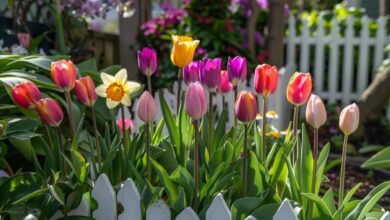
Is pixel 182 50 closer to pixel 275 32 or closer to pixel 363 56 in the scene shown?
pixel 275 32

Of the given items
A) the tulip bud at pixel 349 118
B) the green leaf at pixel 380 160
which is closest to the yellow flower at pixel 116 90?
the tulip bud at pixel 349 118

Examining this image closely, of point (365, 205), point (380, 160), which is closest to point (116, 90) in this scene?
point (365, 205)

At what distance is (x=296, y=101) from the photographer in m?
1.45

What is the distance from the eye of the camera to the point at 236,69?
1560 millimetres

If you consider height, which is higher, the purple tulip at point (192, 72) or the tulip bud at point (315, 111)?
the purple tulip at point (192, 72)

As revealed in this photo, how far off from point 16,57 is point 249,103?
1172 mm

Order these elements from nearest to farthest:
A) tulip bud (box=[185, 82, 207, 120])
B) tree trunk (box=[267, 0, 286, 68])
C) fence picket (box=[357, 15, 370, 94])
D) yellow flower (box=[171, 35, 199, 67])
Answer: tulip bud (box=[185, 82, 207, 120])
yellow flower (box=[171, 35, 199, 67])
tree trunk (box=[267, 0, 286, 68])
fence picket (box=[357, 15, 370, 94])

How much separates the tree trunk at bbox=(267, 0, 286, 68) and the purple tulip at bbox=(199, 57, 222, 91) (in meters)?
4.30

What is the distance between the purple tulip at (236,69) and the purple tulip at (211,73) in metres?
0.06

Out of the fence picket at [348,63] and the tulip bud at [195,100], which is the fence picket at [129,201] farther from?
the fence picket at [348,63]

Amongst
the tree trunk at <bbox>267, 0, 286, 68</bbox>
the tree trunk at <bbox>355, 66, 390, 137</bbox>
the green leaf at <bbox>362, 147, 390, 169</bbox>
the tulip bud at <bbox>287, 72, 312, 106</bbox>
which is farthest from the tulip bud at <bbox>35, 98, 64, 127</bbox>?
the tree trunk at <bbox>267, 0, 286, 68</bbox>

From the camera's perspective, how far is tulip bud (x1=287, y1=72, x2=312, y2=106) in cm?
142

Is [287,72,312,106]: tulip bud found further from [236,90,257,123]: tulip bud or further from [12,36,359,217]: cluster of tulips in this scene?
[236,90,257,123]: tulip bud

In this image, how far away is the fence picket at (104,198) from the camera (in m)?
1.50
